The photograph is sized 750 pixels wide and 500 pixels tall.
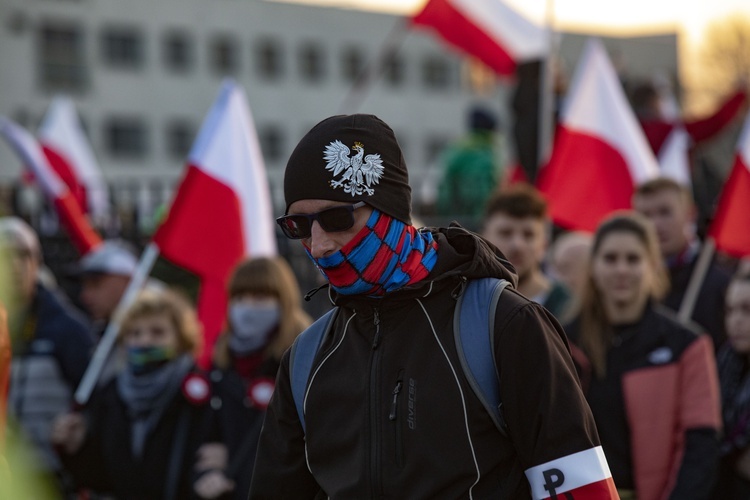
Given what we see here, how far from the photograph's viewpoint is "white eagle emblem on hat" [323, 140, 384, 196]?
310cm

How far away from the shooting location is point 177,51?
187ft

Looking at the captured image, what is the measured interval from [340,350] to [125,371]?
147 inches

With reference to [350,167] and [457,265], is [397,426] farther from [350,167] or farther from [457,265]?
[350,167]

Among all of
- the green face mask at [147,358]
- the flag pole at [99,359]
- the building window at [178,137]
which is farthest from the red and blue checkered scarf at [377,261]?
the building window at [178,137]

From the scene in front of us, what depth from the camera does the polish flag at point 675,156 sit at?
10.9 metres

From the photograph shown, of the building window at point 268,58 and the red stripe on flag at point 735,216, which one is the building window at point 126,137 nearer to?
the building window at point 268,58

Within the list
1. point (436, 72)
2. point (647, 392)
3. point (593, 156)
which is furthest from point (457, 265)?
point (436, 72)

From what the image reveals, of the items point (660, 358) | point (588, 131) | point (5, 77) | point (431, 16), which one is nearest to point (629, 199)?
point (588, 131)

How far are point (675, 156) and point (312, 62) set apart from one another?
169 feet

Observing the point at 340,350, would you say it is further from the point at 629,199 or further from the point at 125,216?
the point at 125,216

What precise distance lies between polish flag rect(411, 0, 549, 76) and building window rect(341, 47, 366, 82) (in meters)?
51.1

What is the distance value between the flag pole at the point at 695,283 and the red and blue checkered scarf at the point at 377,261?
3.97 metres

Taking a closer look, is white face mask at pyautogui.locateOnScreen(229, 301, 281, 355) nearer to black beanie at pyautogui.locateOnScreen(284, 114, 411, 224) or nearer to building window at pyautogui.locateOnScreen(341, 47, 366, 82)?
black beanie at pyautogui.locateOnScreen(284, 114, 411, 224)

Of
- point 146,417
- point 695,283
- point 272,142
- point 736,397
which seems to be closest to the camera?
point 736,397
